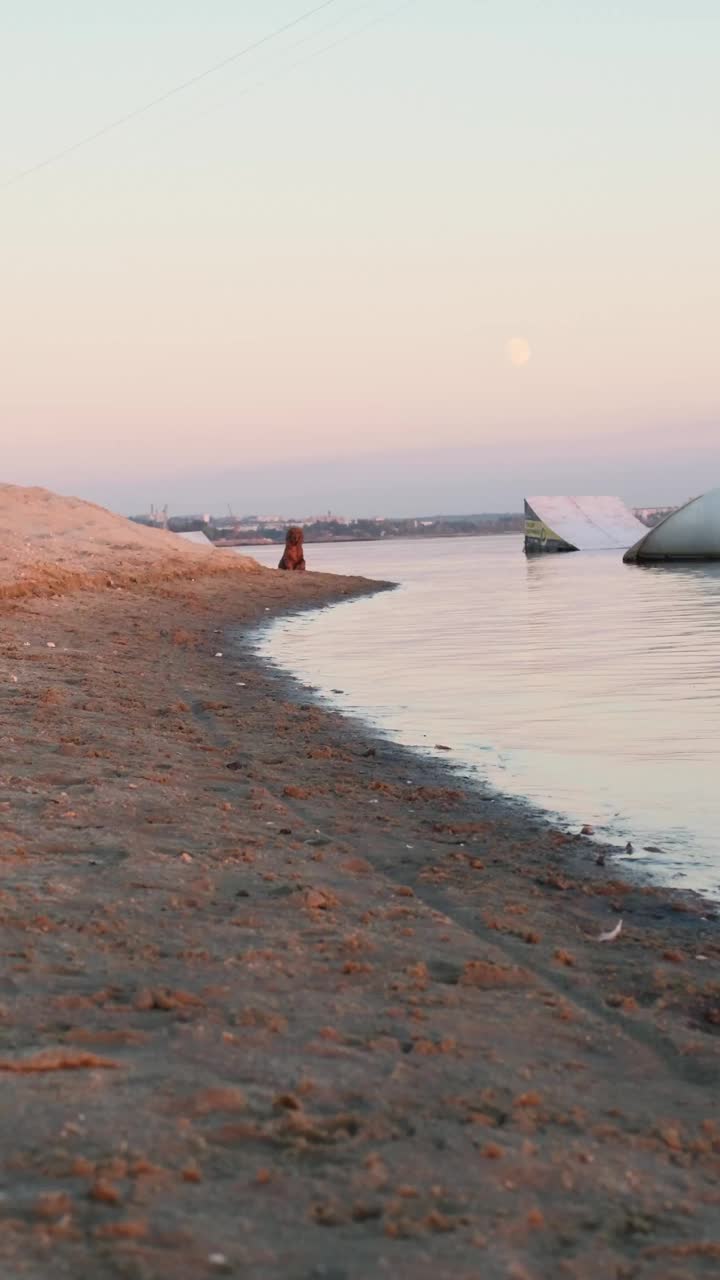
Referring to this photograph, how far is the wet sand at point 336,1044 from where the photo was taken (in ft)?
8.27

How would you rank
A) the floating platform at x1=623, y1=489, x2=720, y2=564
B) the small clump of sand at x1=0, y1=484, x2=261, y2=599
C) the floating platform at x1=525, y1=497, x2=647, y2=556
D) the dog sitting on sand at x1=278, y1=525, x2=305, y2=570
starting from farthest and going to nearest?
the floating platform at x1=525, y1=497, x2=647, y2=556 < the floating platform at x1=623, y1=489, x2=720, y2=564 < the dog sitting on sand at x1=278, y1=525, x2=305, y2=570 < the small clump of sand at x1=0, y1=484, x2=261, y2=599

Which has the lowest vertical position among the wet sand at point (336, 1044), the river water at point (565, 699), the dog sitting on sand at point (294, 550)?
the river water at point (565, 699)

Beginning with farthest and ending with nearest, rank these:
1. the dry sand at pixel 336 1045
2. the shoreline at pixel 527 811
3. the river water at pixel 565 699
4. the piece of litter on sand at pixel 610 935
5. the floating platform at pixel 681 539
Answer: the floating platform at pixel 681 539, the river water at pixel 565 699, the shoreline at pixel 527 811, the piece of litter on sand at pixel 610 935, the dry sand at pixel 336 1045

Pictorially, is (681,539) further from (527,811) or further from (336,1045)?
(336,1045)

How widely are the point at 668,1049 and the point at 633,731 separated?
22.3ft

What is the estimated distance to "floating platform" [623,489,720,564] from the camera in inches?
2662

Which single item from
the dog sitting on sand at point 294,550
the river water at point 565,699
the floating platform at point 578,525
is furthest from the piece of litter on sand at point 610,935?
the floating platform at point 578,525

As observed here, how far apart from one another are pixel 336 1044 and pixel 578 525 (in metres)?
96.5

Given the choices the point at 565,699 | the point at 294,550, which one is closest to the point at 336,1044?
the point at 565,699

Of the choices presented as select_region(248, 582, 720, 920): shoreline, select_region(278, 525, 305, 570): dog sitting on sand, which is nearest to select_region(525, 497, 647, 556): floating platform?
select_region(278, 525, 305, 570): dog sitting on sand

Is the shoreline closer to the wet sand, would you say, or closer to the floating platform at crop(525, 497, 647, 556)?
the wet sand

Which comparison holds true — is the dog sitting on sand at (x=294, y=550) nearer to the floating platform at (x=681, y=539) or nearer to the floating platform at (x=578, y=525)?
the floating platform at (x=681, y=539)

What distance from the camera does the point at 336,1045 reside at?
11.4 ft

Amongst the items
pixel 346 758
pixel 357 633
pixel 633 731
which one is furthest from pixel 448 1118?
pixel 357 633
